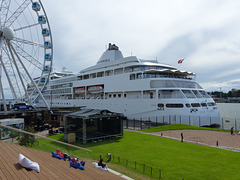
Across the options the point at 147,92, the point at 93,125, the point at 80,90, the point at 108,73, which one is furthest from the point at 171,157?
the point at 80,90

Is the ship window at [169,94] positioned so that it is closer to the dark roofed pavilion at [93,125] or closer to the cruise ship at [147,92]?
the cruise ship at [147,92]

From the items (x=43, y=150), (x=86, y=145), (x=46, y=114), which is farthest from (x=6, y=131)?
(x=46, y=114)

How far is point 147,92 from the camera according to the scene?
104 ft

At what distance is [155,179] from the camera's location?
9148 mm

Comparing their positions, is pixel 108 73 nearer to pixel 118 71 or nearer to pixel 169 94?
pixel 118 71

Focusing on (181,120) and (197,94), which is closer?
(181,120)

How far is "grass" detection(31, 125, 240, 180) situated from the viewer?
9758 mm

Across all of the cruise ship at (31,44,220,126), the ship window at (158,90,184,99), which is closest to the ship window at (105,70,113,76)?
the cruise ship at (31,44,220,126)

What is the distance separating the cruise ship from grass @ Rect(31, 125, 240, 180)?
449 inches

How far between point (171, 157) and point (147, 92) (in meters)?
19.8

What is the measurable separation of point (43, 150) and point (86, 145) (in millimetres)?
7040

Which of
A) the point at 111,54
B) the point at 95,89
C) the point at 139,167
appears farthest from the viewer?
the point at 111,54

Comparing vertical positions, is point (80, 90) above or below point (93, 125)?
above

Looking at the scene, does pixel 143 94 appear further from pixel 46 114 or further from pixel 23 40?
pixel 23 40
